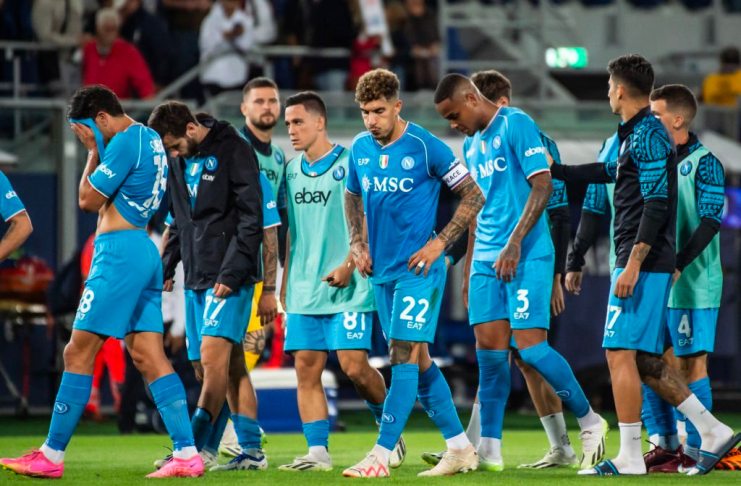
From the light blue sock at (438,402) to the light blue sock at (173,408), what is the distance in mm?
1318

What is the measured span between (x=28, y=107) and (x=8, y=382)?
121 inches

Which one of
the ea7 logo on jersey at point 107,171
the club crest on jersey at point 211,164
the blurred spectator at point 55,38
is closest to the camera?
the ea7 logo on jersey at point 107,171

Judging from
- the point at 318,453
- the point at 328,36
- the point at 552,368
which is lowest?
the point at 318,453

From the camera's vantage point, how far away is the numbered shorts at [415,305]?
275 inches

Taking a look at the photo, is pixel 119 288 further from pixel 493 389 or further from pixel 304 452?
pixel 304 452

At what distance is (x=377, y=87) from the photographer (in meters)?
6.99

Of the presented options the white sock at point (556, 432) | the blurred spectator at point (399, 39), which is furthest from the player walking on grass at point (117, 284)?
the blurred spectator at point (399, 39)

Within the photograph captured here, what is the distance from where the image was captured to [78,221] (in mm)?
14484

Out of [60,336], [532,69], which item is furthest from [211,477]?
[532,69]

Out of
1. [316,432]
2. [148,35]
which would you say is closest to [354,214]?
[316,432]

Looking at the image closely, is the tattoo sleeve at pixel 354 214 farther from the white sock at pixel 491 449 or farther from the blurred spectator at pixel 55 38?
the blurred spectator at pixel 55 38

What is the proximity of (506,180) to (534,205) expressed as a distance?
43cm

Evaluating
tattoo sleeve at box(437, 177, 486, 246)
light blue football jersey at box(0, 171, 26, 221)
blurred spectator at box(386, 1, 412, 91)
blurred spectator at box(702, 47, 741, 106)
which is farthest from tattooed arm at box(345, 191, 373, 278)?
blurred spectator at box(702, 47, 741, 106)

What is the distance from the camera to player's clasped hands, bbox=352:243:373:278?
718 centimetres
